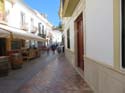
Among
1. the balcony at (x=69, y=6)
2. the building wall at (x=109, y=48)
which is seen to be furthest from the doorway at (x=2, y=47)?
the building wall at (x=109, y=48)

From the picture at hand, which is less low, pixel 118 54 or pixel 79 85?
pixel 118 54

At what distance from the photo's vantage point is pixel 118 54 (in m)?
4.30

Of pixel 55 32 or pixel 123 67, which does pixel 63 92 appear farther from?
pixel 55 32

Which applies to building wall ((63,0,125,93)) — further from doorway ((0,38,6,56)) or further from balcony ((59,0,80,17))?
doorway ((0,38,6,56))

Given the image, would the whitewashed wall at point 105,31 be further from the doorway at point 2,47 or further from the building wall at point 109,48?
the doorway at point 2,47

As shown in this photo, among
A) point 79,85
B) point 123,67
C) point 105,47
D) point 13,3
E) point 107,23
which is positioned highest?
point 13,3

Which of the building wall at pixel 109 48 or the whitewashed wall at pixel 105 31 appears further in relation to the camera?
the whitewashed wall at pixel 105 31

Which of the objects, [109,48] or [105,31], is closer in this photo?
[109,48]

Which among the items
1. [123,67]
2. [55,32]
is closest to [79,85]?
[123,67]

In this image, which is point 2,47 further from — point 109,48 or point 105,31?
point 109,48

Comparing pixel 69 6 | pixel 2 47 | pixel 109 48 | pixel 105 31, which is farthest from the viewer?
pixel 2 47

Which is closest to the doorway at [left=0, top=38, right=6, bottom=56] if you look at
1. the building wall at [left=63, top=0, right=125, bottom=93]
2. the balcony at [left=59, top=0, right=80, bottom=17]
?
the balcony at [left=59, top=0, right=80, bottom=17]

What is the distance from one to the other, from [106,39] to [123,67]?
1289mm

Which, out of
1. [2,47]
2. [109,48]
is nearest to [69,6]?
[2,47]
